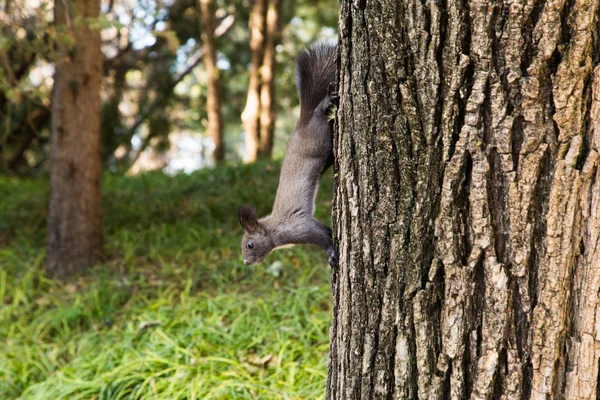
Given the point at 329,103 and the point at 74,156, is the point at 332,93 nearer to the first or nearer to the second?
the point at 329,103

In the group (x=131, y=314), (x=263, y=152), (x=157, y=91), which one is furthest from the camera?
(x=157, y=91)

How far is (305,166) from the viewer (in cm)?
300

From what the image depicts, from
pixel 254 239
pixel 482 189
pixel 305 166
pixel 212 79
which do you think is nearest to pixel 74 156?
pixel 254 239

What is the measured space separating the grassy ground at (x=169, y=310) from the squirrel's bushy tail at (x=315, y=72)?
1606 mm

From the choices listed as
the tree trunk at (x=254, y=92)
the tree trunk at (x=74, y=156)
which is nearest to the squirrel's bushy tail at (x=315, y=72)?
the tree trunk at (x=74, y=156)

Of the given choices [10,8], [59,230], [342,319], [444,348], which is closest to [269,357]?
[342,319]

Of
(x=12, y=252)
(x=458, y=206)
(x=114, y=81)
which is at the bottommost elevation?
(x=12, y=252)

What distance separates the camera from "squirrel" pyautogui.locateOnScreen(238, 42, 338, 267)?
9.36 ft

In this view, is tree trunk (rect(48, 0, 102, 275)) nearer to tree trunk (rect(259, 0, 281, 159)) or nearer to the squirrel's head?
the squirrel's head

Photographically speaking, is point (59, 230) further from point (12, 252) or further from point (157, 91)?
point (157, 91)

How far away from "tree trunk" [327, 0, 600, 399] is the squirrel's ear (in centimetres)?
156

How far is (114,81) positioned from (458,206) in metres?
9.37

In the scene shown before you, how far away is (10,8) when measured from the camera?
5020mm

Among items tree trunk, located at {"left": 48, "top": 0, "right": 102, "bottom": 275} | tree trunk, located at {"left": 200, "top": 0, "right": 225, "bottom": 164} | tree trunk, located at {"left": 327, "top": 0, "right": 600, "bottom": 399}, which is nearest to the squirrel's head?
tree trunk, located at {"left": 327, "top": 0, "right": 600, "bottom": 399}
